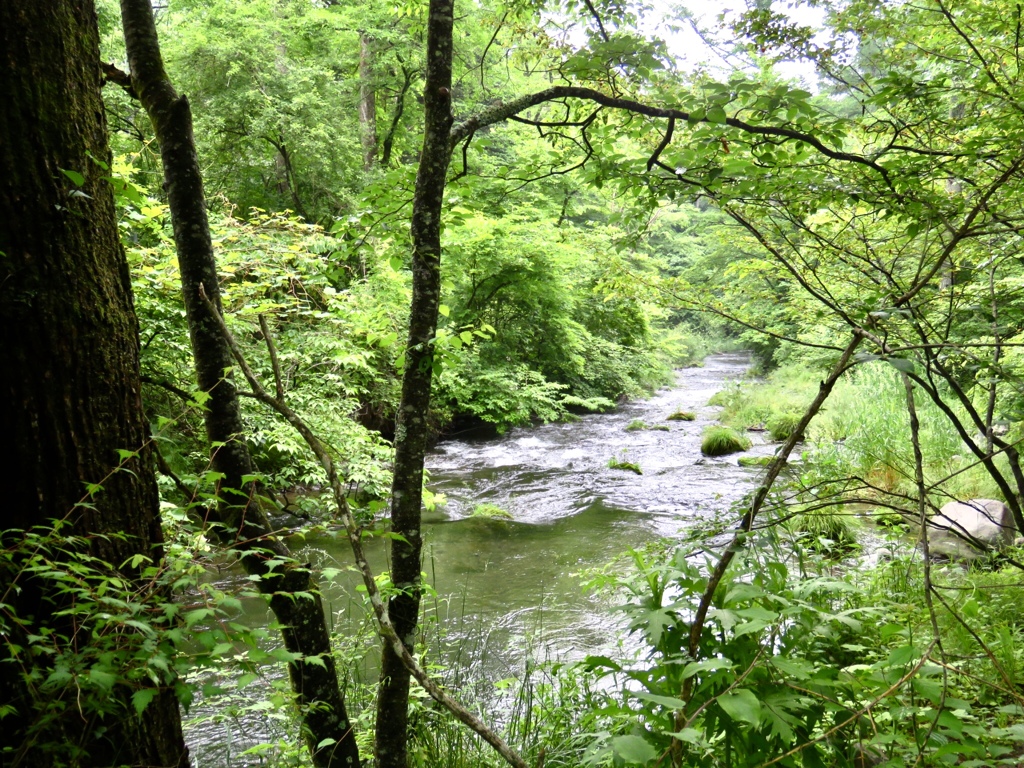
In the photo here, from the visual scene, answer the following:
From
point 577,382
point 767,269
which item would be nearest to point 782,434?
point 577,382

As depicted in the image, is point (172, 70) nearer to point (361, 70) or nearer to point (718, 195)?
point (361, 70)

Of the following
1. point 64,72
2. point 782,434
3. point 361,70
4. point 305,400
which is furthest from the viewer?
point 361,70

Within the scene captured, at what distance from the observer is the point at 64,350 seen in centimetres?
149

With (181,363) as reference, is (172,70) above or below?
above

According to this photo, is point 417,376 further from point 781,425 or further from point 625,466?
point 781,425

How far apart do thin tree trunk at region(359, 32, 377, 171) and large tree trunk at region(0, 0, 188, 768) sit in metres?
11.5

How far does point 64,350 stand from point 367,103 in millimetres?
13196

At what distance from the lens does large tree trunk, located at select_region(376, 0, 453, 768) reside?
2152mm

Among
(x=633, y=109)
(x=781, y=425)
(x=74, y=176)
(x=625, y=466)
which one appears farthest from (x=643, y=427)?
(x=74, y=176)

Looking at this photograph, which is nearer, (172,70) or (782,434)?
(172,70)

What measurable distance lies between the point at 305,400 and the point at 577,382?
978cm

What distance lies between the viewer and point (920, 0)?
10.6 ft

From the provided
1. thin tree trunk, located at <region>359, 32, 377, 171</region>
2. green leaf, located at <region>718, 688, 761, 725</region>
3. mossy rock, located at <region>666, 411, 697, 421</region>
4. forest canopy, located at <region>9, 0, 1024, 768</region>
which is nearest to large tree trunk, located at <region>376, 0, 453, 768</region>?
forest canopy, located at <region>9, 0, 1024, 768</region>

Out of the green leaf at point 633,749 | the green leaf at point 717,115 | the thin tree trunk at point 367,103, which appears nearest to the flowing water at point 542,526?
the green leaf at point 633,749
